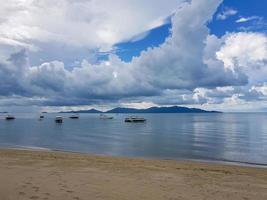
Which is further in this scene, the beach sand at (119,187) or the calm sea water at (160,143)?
the calm sea water at (160,143)

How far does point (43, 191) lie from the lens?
42.5 feet

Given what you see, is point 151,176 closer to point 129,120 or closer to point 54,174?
point 54,174

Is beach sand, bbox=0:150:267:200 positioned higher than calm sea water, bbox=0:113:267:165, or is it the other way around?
beach sand, bbox=0:150:267:200

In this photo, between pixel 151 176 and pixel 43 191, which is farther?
pixel 151 176

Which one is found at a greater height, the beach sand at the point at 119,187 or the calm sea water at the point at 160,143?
the beach sand at the point at 119,187

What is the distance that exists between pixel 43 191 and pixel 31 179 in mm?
2875

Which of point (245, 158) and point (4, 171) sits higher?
point (4, 171)

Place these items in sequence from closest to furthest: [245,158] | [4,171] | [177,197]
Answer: [177,197] < [4,171] < [245,158]

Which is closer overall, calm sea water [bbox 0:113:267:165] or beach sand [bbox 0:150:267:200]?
beach sand [bbox 0:150:267:200]

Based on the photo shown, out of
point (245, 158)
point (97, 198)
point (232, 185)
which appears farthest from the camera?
point (245, 158)

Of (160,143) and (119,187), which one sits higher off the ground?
(119,187)

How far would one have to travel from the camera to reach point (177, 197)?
43.1 ft

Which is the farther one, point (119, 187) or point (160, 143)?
point (160, 143)

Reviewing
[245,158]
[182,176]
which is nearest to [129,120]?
[245,158]
